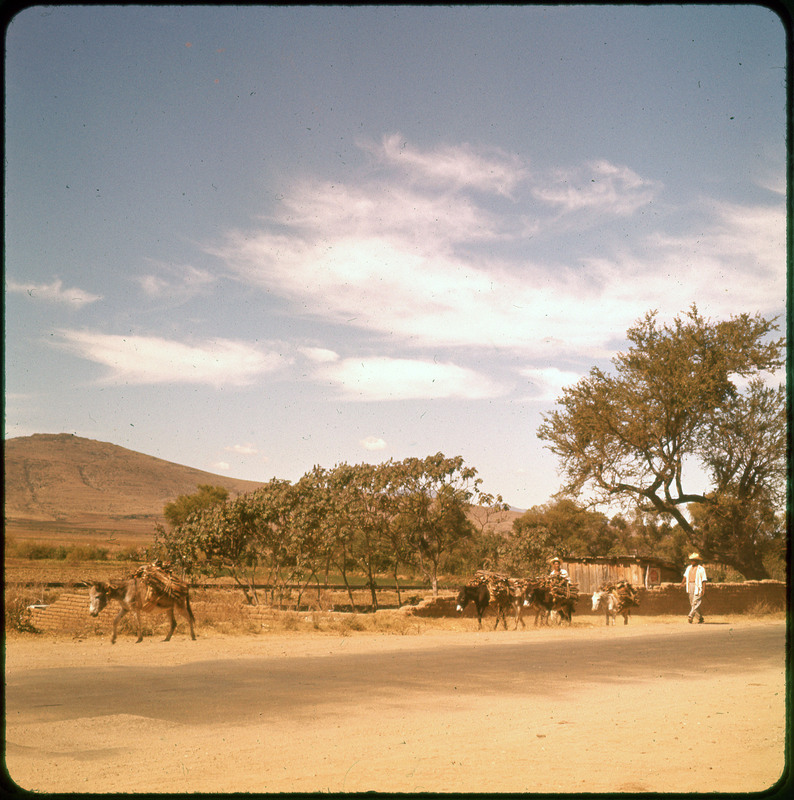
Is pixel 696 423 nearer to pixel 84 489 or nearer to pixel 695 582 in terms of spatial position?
pixel 695 582

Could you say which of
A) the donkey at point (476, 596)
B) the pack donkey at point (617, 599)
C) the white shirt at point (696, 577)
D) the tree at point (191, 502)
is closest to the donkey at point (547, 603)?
the donkey at point (476, 596)

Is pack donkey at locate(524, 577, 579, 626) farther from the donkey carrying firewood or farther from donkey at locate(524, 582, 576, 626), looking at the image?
the donkey carrying firewood

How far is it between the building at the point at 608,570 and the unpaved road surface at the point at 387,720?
2146cm

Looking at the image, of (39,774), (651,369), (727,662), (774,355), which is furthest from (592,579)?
(39,774)

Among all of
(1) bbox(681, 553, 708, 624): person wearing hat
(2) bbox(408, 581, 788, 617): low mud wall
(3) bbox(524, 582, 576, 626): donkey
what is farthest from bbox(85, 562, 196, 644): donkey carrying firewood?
(1) bbox(681, 553, 708, 624): person wearing hat

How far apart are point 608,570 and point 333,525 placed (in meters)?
14.4

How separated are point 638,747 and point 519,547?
154 ft

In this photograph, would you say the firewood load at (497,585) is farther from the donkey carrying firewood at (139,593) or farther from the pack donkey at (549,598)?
the donkey carrying firewood at (139,593)

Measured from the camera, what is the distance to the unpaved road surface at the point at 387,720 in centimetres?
648

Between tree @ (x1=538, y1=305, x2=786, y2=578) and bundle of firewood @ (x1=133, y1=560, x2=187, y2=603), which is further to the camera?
tree @ (x1=538, y1=305, x2=786, y2=578)

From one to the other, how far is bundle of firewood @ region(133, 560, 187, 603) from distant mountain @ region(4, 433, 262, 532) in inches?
4846

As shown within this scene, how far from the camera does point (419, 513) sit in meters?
36.5

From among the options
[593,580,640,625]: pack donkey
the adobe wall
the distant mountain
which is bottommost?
the distant mountain

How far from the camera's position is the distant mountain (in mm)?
149625
